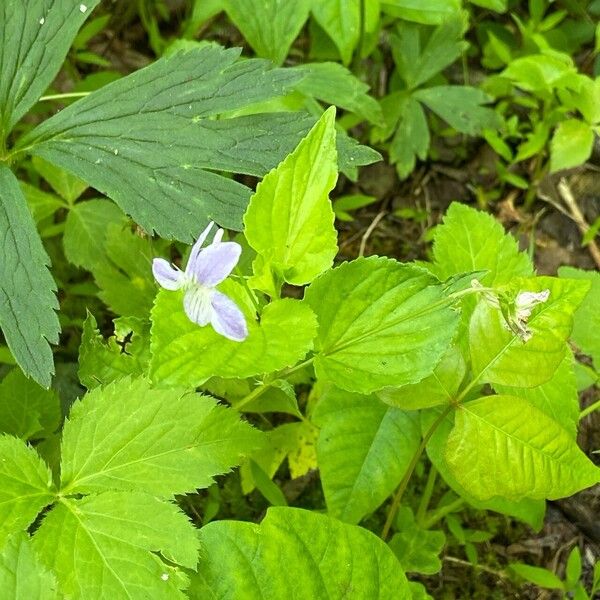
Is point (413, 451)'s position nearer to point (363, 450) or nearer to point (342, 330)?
point (363, 450)

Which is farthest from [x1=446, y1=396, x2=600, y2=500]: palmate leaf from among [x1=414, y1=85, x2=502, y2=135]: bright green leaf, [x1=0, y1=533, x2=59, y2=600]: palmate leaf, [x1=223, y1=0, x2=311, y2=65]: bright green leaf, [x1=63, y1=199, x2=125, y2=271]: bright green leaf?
[x1=414, y1=85, x2=502, y2=135]: bright green leaf

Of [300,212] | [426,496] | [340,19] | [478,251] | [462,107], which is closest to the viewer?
[300,212]

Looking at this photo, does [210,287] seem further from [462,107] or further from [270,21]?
[462,107]

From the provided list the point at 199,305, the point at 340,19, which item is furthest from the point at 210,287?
the point at 340,19

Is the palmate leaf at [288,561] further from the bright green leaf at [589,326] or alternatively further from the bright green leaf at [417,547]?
the bright green leaf at [589,326]

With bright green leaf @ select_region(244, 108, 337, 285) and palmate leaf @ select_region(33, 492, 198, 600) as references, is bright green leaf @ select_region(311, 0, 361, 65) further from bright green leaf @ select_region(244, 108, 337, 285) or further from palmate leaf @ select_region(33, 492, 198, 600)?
palmate leaf @ select_region(33, 492, 198, 600)

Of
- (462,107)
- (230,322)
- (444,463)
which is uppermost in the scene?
(230,322)

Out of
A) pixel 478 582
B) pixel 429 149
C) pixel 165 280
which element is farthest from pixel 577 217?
pixel 165 280
